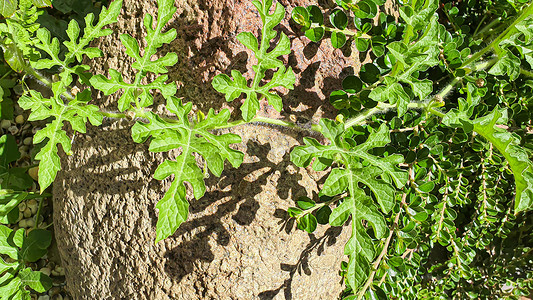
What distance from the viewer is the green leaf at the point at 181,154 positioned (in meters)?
1.42

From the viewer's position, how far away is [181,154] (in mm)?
1529

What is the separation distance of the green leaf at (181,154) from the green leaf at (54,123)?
358mm

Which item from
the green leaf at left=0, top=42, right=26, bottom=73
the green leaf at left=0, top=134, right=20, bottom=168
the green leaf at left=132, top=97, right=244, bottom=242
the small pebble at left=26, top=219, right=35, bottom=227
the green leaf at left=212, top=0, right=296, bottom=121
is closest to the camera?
the green leaf at left=132, top=97, right=244, bottom=242

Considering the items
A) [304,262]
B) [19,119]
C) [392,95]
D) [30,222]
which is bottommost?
[30,222]

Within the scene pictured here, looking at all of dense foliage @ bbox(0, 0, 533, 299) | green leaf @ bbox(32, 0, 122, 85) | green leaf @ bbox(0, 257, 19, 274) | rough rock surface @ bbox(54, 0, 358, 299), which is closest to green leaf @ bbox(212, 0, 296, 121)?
dense foliage @ bbox(0, 0, 533, 299)

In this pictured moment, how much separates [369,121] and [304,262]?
2.32ft

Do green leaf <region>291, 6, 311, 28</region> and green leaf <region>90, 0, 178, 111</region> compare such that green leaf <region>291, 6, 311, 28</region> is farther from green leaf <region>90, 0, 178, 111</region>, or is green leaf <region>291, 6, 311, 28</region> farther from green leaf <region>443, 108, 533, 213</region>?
green leaf <region>443, 108, 533, 213</region>

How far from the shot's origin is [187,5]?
191cm

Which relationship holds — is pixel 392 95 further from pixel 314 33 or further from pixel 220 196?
pixel 220 196

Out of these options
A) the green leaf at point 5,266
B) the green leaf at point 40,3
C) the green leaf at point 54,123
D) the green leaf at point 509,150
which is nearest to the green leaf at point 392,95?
the green leaf at point 509,150

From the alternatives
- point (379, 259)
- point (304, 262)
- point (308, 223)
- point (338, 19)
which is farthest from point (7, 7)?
point (379, 259)

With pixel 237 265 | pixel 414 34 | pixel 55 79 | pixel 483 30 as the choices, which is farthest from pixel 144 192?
pixel 483 30

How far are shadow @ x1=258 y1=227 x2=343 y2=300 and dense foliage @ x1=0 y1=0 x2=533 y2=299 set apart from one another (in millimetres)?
143

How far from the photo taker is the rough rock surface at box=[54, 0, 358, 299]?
186 centimetres
